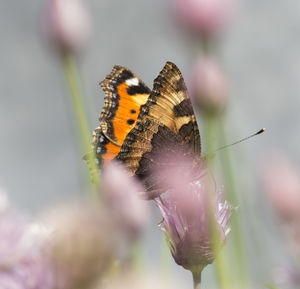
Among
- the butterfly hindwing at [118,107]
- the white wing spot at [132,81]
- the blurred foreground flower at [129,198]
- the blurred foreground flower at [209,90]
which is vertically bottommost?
the blurred foreground flower at [129,198]

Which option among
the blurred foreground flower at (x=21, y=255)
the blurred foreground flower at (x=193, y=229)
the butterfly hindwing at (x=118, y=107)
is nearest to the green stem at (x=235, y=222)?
the blurred foreground flower at (x=193, y=229)

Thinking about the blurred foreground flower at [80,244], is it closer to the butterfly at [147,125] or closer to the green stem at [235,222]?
the green stem at [235,222]

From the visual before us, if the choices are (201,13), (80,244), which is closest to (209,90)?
(201,13)

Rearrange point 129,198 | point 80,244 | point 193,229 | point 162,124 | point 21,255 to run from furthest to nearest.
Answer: point 162,124 < point 193,229 < point 129,198 < point 21,255 < point 80,244

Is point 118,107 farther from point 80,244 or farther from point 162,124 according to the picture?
point 80,244

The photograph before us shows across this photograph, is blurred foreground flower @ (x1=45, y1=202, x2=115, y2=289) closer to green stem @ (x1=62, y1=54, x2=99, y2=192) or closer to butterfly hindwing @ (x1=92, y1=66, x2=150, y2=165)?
green stem @ (x1=62, y1=54, x2=99, y2=192)
